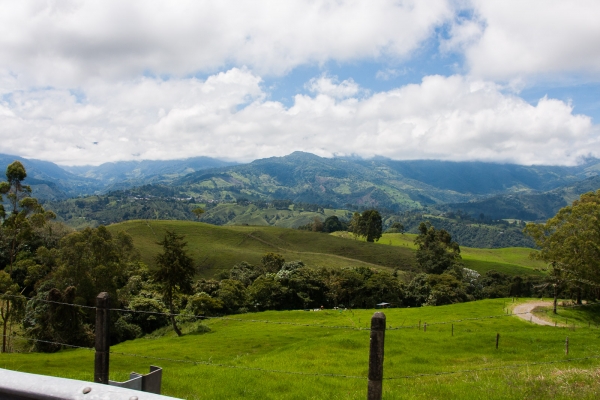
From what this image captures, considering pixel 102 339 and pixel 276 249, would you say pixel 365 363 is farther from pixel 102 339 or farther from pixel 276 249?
pixel 276 249

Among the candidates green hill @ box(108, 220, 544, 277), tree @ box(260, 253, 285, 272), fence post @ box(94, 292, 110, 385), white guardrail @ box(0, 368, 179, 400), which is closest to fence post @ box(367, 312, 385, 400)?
white guardrail @ box(0, 368, 179, 400)

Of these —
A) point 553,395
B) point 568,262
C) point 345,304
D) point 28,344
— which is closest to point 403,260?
point 345,304

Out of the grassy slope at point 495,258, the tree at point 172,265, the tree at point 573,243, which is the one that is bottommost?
the grassy slope at point 495,258

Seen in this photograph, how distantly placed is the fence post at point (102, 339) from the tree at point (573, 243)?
48.8 metres

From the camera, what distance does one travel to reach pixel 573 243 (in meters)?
45.2

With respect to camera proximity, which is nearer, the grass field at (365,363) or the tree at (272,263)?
the grass field at (365,363)

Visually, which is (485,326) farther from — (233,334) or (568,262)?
(233,334)

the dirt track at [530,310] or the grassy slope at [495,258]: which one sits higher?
the dirt track at [530,310]

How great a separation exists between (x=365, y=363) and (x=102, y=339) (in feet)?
55.9

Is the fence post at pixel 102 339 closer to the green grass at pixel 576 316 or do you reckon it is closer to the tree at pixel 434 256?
the green grass at pixel 576 316

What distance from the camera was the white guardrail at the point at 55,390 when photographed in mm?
3953

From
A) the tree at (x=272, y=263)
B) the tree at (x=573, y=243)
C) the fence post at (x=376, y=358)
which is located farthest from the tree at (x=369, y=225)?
the fence post at (x=376, y=358)

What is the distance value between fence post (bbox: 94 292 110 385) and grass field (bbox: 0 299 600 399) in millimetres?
1148

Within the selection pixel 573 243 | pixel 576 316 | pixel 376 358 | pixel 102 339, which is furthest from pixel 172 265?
pixel 576 316
